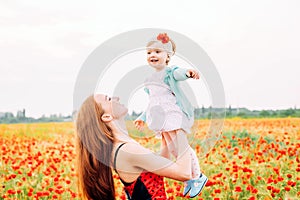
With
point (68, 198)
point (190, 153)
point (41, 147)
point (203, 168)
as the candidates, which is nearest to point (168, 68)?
point (190, 153)

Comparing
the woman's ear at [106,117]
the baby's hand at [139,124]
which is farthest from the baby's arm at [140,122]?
the woman's ear at [106,117]

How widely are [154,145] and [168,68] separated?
73 cm

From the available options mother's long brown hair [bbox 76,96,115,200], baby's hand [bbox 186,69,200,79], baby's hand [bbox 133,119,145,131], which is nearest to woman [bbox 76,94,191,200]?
mother's long brown hair [bbox 76,96,115,200]

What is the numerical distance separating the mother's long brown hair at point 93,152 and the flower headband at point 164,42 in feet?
1.83

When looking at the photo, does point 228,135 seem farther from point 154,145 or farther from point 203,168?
point 154,145

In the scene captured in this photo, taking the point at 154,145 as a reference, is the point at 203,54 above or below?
above

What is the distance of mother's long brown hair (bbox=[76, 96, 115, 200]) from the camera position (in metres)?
2.90

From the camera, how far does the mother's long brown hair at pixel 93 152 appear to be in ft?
9.52

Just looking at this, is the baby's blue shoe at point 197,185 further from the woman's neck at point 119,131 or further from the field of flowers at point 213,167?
the woman's neck at point 119,131

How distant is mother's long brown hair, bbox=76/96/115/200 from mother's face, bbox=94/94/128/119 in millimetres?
28

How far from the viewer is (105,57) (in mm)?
2889

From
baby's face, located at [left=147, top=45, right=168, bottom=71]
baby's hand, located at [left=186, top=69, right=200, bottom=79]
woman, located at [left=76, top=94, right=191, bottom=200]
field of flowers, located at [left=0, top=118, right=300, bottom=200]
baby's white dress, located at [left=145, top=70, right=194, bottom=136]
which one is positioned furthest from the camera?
field of flowers, located at [left=0, top=118, right=300, bottom=200]

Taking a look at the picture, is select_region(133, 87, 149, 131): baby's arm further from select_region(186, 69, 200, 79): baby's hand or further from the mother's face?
select_region(186, 69, 200, 79): baby's hand

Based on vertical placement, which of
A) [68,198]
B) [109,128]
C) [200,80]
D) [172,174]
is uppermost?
[200,80]
